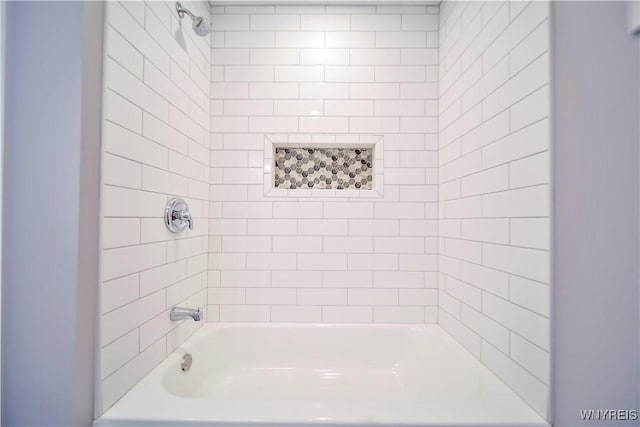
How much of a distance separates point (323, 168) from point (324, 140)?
0.56 feet

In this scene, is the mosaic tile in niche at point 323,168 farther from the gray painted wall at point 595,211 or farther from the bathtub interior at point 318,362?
the gray painted wall at point 595,211

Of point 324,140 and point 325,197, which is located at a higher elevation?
point 324,140

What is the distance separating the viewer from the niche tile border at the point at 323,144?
1743 mm

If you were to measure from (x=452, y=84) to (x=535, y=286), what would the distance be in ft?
3.68

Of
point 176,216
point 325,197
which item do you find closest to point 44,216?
point 176,216

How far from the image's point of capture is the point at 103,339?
908mm

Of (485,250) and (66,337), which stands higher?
(485,250)

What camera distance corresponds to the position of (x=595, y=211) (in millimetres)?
855

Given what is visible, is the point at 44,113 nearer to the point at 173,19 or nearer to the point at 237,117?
the point at 173,19

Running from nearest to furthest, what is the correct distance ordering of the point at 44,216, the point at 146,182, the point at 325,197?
the point at 44,216, the point at 146,182, the point at 325,197

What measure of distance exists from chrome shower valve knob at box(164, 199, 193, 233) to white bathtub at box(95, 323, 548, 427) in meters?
0.57

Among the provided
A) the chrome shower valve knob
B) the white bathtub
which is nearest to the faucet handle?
the chrome shower valve knob

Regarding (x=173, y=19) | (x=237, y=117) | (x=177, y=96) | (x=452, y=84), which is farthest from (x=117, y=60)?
(x=452, y=84)

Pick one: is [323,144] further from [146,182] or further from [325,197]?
Answer: [146,182]
